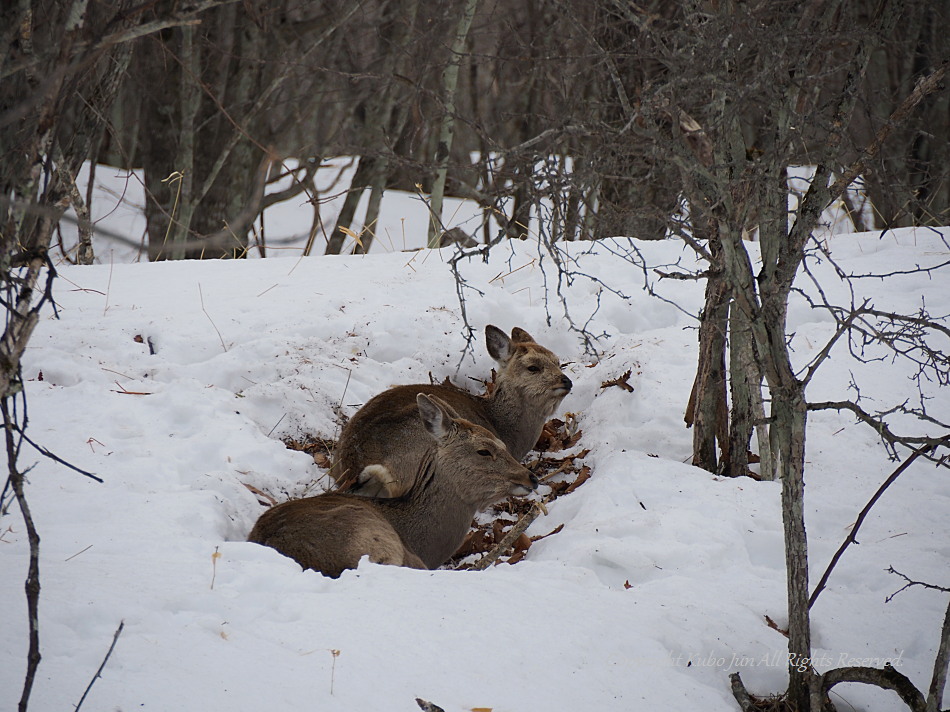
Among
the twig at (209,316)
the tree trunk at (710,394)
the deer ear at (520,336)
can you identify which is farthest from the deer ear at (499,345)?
the twig at (209,316)

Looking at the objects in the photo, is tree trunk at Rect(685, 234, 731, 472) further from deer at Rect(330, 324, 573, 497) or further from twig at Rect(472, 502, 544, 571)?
deer at Rect(330, 324, 573, 497)

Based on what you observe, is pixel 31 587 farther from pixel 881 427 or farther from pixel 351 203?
pixel 351 203

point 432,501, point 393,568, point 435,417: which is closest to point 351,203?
point 435,417

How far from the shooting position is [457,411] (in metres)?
6.71

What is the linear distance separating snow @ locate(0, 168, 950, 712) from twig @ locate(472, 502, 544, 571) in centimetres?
21

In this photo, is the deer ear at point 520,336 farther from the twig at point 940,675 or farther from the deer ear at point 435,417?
the twig at point 940,675

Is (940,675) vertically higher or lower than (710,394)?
lower

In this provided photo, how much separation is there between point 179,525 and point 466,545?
7.08 feet

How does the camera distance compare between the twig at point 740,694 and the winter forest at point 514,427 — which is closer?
the winter forest at point 514,427

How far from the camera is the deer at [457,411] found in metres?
6.05

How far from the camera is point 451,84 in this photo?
10.7 metres

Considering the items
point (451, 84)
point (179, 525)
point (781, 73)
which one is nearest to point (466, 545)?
point (179, 525)

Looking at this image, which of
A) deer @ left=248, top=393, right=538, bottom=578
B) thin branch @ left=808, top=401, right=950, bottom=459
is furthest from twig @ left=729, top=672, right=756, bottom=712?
deer @ left=248, top=393, right=538, bottom=578

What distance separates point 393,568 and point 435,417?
171 cm
